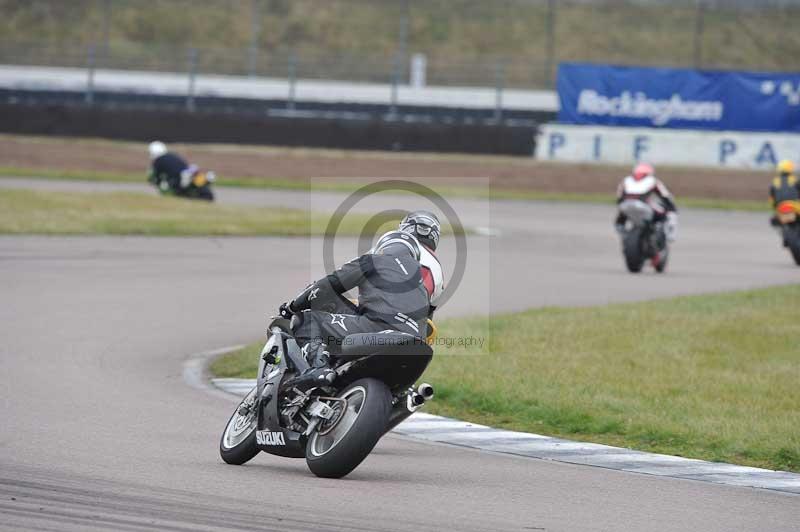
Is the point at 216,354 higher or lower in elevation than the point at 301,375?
lower

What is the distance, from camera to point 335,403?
7.69m

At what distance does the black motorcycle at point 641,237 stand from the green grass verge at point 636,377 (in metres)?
5.23

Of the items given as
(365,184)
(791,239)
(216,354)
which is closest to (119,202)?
(365,184)

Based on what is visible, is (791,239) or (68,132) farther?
(68,132)

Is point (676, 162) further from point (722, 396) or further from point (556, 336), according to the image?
point (722, 396)

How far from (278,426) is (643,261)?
47.9 ft

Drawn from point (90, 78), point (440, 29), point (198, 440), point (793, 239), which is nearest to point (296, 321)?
point (198, 440)

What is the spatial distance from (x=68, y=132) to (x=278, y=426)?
30.3 meters

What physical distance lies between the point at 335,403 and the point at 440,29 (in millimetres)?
49674

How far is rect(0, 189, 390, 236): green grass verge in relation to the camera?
23.8 metres

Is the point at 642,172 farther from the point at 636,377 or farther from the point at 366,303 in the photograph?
the point at 366,303

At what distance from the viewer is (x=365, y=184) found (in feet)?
114

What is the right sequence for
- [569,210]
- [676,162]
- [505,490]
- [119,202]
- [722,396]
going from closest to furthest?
[505,490] → [722,396] → [119,202] → [569,210] → [676,162]

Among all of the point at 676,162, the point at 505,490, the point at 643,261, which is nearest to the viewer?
the point at 505,490
